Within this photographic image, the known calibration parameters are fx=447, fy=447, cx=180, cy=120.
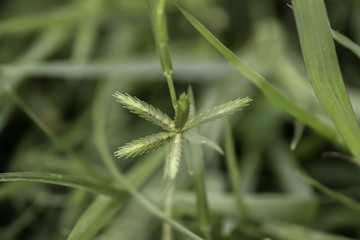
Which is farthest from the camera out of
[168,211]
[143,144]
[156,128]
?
[156,128]

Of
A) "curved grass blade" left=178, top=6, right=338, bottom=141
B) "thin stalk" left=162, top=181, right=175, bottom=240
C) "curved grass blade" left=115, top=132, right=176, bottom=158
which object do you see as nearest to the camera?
"curved grass blade" left=115, top=132, right=176, bottom=158

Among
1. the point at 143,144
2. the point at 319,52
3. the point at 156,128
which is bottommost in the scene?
the point at 143,144

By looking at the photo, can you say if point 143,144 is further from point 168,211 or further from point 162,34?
point 168,211

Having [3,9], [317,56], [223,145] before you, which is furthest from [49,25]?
[317,56]

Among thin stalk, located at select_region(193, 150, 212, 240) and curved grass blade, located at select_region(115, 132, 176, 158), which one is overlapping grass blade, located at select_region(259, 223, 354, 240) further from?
curved grass blade, located at select_region(115, 132, 176, 158)

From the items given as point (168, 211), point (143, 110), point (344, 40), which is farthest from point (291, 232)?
point (143, 110)

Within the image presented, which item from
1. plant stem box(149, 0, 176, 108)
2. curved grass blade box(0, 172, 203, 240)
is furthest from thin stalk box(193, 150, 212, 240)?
plant stem box(149, 0, 176, 108)
